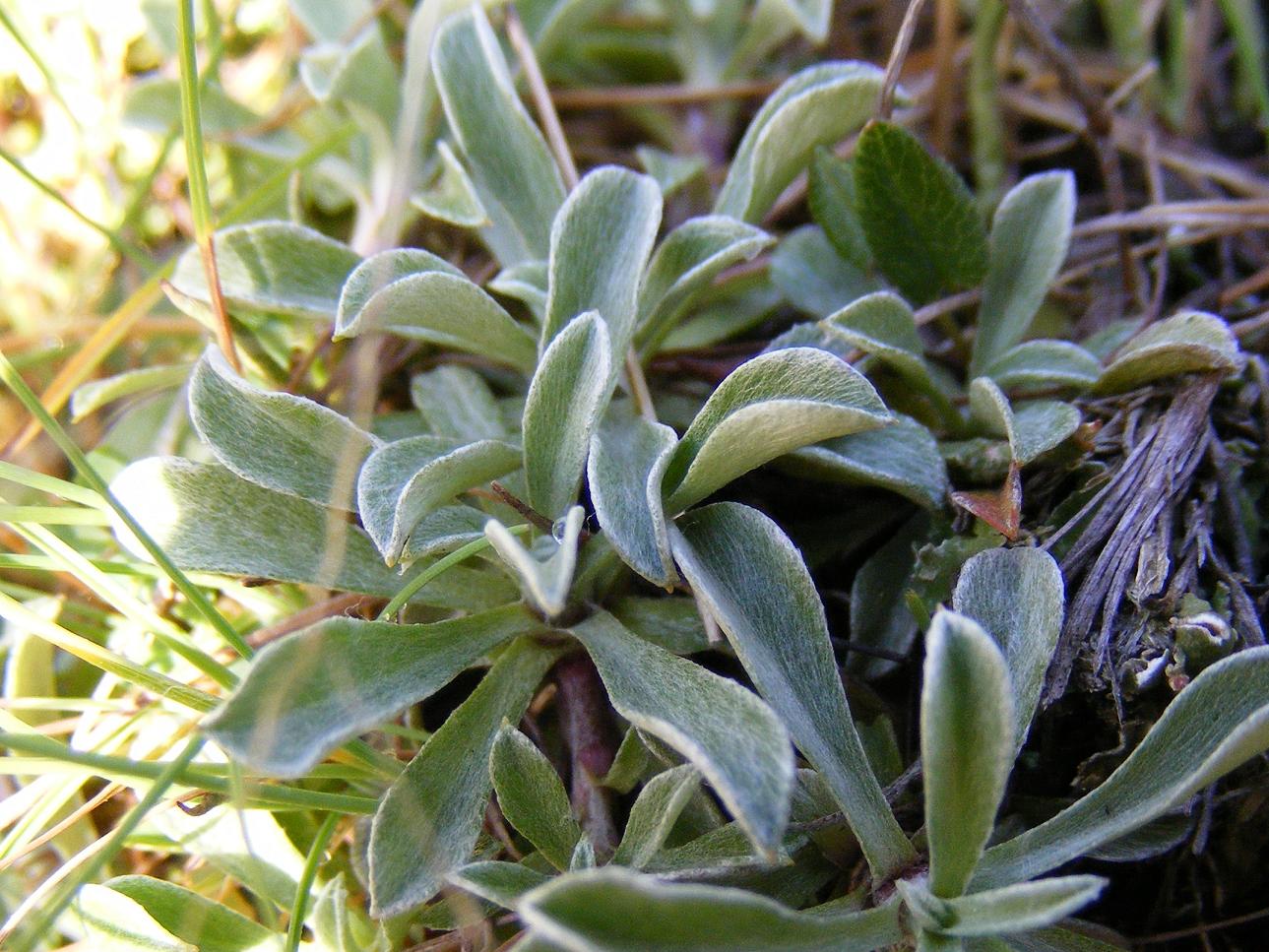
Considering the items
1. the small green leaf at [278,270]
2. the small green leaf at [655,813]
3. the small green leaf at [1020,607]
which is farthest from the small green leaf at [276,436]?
the small green leaf at [1020,607]

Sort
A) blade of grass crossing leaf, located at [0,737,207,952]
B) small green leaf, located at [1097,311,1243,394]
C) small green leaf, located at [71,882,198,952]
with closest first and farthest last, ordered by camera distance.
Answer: blade of grass crossing leaf, located at [0,737,207,952] → small green leaf, located at [71,882,198,952] → small green leaf, located at [1097,311,1243,394]

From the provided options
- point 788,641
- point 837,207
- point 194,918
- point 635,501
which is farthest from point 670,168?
point 194,918

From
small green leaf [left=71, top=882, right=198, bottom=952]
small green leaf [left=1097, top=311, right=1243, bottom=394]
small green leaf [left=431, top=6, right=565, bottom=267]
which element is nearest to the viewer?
small green leaf [left=71, top=882, right=198, bottom=952]

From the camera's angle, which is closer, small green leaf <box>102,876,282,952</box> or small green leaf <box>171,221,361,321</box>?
small green leaf <box>102,876,282,952</box>

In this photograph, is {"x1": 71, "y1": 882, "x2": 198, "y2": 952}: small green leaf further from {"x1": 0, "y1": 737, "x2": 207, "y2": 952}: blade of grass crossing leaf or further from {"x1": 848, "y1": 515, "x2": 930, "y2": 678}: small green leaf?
{"x1": 848, "y1": 515, "x2": 930, "y2": 678}: small green leaf

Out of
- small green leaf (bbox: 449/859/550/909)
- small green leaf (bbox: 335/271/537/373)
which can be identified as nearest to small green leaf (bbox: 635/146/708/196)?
small green leaf (bbox: 335/271/537/373)
